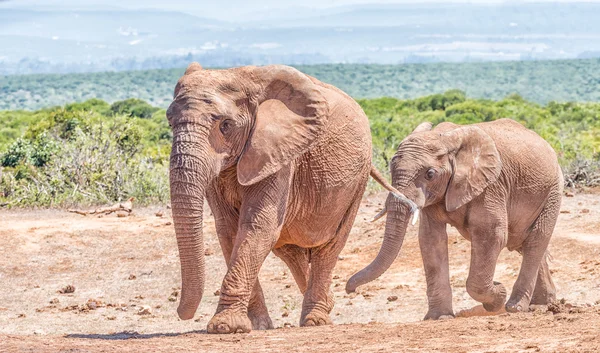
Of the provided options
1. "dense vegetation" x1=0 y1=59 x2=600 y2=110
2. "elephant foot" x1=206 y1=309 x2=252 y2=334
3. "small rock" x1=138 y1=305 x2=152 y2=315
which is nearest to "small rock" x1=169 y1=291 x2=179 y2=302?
"small rock" x1=138 y1=305 x2=152 y2=315

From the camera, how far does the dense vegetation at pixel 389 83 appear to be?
10394 cm

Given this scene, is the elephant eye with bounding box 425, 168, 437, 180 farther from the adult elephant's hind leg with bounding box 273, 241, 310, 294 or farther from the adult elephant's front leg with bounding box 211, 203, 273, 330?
the adult elephant's front leg with bounding box 211, 203, 273, 330

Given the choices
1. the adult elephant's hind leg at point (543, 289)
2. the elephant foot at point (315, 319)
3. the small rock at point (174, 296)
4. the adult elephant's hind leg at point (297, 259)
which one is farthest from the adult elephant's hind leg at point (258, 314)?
the adult elephant's hind leg at point (543, 289)

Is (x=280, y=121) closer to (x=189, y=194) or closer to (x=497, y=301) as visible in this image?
(x=189, y=194)

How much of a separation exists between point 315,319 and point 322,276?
1.20 ft

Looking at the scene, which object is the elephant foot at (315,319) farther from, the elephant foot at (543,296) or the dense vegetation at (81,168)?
the dense vegetation at (81,168)

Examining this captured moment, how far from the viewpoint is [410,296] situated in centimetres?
1171

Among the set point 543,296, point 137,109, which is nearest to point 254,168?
point 543,296

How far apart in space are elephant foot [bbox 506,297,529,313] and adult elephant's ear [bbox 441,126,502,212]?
3.65 feet

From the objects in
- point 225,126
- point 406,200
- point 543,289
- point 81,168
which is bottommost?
point 81,168

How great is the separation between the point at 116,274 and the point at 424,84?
104641 millimetres

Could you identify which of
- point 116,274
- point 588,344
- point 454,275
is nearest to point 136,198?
point 116,274

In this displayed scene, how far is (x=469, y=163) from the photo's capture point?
955 cm

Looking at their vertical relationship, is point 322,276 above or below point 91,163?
above
